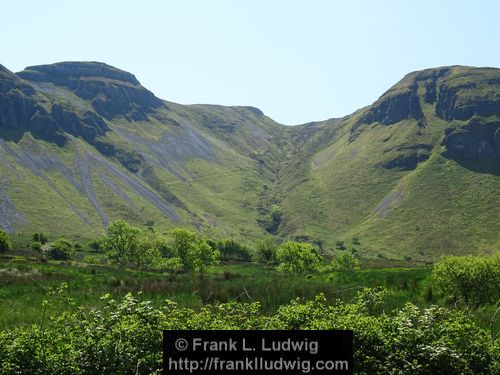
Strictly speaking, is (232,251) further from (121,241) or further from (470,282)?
(470,282)

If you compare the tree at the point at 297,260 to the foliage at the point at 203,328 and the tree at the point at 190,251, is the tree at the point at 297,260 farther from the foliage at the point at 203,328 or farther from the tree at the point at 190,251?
the foliage at the point at 203,328

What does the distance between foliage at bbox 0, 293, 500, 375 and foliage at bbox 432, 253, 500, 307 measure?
45.3ft

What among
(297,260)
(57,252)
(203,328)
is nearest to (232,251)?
(57,252)

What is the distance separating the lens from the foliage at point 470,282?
24812mm

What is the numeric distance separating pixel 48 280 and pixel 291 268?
5863cm

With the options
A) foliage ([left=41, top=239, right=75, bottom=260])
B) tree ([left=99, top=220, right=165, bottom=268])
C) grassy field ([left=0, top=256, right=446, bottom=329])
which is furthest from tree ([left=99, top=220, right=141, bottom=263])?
grassy field ([left=0, top=256, right=446, bottom=329])

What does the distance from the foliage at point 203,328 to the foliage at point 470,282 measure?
45.3 ft

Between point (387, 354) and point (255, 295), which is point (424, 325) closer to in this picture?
point (387, 354)

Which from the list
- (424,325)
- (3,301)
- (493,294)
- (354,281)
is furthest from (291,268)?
(424,325)

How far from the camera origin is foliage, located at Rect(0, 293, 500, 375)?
34.3 feet

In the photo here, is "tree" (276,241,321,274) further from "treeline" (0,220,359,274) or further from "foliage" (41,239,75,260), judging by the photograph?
"foliage" (41,239,75,260)

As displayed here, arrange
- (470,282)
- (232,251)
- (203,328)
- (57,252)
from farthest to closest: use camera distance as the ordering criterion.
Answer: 1. (232,251)
2. (57,252)
3. (470,282)
4. (203,328)

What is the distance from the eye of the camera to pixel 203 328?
1157 centimetres

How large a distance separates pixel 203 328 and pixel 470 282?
1999cm
